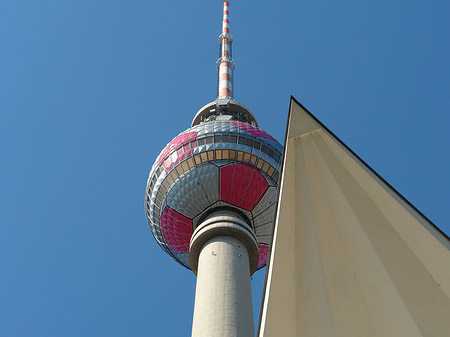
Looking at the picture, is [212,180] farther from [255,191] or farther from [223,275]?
[223,275]

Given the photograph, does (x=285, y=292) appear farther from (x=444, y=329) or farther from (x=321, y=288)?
(x=444, y=329)

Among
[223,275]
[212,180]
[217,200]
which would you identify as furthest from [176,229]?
[223,275]

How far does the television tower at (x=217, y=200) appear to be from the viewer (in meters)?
22.2

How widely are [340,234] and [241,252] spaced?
60.3 ft

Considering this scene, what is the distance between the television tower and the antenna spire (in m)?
5.58

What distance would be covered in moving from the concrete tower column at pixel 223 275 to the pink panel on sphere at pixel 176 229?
6.27ft

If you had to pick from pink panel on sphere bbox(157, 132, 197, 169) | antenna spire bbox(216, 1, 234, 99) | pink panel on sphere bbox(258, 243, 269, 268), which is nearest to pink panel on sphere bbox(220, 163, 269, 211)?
pink panel on sphere bbox(157, 132, 197, 169)

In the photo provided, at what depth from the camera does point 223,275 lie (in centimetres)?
2117

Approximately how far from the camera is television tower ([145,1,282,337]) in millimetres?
22250

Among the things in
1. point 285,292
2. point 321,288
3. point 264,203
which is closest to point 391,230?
point 321,288

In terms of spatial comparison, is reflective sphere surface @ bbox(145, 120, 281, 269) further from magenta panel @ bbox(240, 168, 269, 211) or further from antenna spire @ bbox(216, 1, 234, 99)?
antenna spire @ bbox(216, 1, 234, 99)

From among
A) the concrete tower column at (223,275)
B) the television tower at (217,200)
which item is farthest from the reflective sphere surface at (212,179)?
the concrete tower column at (223,275)

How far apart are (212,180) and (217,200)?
1.09m

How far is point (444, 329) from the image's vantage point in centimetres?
385
